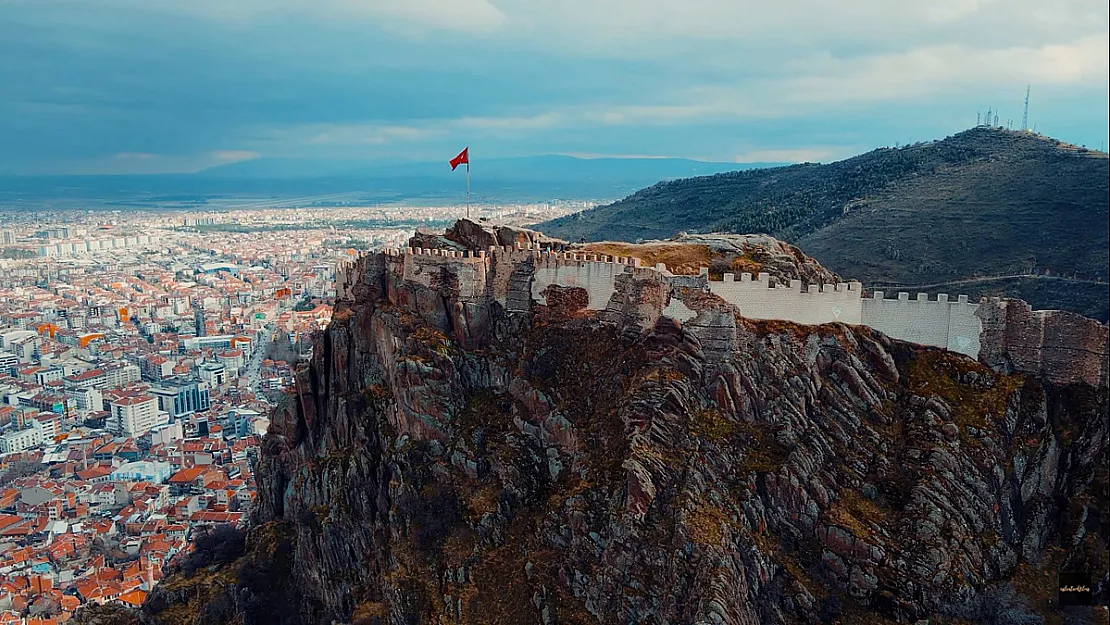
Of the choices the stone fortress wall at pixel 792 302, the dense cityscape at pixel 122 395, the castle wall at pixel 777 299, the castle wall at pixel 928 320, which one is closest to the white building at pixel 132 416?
the dense cityscape at pixel 122 395

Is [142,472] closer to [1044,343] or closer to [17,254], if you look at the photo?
[17,254]

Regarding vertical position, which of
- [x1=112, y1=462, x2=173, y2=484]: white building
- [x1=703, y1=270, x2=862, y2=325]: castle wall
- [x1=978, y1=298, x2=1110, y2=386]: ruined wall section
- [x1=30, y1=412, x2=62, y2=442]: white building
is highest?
[x1=703, y1=270, x2=862, y2=325]: castle wall

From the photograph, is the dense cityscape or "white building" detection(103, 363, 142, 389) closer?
the dense cityscape

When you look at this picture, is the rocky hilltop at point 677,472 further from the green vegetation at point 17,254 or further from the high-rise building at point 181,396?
the green vegetation at point 17,254

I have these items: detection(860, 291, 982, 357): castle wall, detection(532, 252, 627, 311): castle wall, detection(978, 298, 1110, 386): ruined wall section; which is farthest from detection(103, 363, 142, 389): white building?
detection(978, 298, 1110, 386): ruined wall section

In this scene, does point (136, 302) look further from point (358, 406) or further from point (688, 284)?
point (688, 284)

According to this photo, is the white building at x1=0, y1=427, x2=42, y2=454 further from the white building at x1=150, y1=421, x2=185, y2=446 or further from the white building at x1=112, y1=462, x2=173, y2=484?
the white building at x1=150, y1=421, x2=185, y2=446
